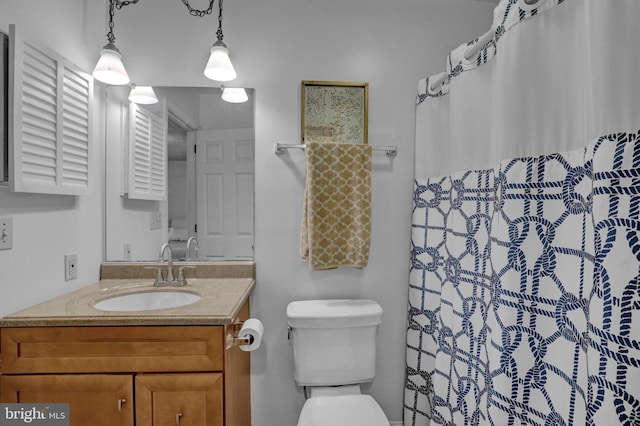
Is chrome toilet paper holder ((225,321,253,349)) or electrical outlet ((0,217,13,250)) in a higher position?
electrical outlet ((0,217,13,250))

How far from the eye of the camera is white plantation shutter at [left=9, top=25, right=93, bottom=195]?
1.19 metres

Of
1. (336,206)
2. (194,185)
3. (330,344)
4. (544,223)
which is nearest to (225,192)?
(194,185)

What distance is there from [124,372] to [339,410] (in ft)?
Result: 2.84

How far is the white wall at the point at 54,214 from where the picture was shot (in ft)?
4.05

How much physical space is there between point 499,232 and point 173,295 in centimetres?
137

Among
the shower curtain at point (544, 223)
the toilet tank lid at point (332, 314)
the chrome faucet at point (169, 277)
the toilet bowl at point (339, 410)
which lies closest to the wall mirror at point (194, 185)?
the chrome faucet at point (169, 277)

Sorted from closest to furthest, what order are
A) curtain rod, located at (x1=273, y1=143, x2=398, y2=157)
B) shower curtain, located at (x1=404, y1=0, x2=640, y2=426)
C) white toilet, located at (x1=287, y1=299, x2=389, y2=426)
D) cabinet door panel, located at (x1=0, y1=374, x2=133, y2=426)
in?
shower curtain, located at (x1=404, y1=0, x2=640, y2=426) → cabinet door panel, located at (x1=0, y1=374, x2=133, y2=426) → white toilet, located at (x1=287, y1=299, x2=389, y2=426) → curtain rod, located at (x1=273, y1=143, x2=398, y2=157)

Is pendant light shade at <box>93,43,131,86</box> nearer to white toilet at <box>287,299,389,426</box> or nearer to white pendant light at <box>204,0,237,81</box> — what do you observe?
white pendant light at <box>204,0,237,81</box>

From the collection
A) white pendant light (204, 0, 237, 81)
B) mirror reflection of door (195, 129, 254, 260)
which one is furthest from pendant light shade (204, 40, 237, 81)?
mirror reflection of door (195, 129, 254, 260)

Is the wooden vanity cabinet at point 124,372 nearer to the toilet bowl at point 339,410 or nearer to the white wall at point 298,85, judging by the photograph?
the toilet bowl at point 339,410

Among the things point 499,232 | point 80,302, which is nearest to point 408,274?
point 499,232

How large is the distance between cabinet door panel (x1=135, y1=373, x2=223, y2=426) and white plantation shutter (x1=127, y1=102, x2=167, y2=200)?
3.16 ft

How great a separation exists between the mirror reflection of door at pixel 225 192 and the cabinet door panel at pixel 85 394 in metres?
0.75

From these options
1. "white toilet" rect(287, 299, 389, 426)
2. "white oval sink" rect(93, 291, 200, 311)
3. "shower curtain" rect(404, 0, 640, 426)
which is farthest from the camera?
"white toilet" rect(287, 299, 389, 426)
